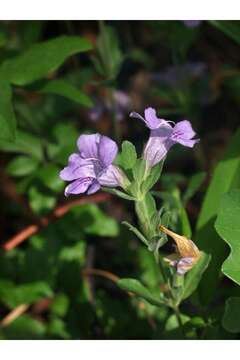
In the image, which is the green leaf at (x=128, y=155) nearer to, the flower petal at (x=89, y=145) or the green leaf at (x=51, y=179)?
the flower petal at (x=89, y=145)

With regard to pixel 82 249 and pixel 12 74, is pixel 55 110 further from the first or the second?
pixel 12 74

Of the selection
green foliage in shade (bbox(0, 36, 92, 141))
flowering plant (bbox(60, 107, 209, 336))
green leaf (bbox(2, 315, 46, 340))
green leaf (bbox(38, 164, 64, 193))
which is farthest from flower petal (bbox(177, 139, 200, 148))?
green leaf (bbox(2, 315, 46, 340))

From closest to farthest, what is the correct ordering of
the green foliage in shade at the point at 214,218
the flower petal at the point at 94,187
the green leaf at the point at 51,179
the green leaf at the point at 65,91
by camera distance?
the flower petal at the point at 94,187, the green foliage in shade at the point at 214,218, the green leaf at the point at 65,91, the green leaf at the point at 51,179

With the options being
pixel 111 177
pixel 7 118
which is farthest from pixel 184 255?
pixel 7 118

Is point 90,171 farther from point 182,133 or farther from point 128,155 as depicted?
point 182,133

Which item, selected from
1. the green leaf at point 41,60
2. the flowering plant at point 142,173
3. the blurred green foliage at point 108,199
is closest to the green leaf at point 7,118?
the blurred green foliage at point 108,199

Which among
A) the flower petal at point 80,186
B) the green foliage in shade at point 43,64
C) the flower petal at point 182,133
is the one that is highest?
the green foliage in shade at point 43,64
